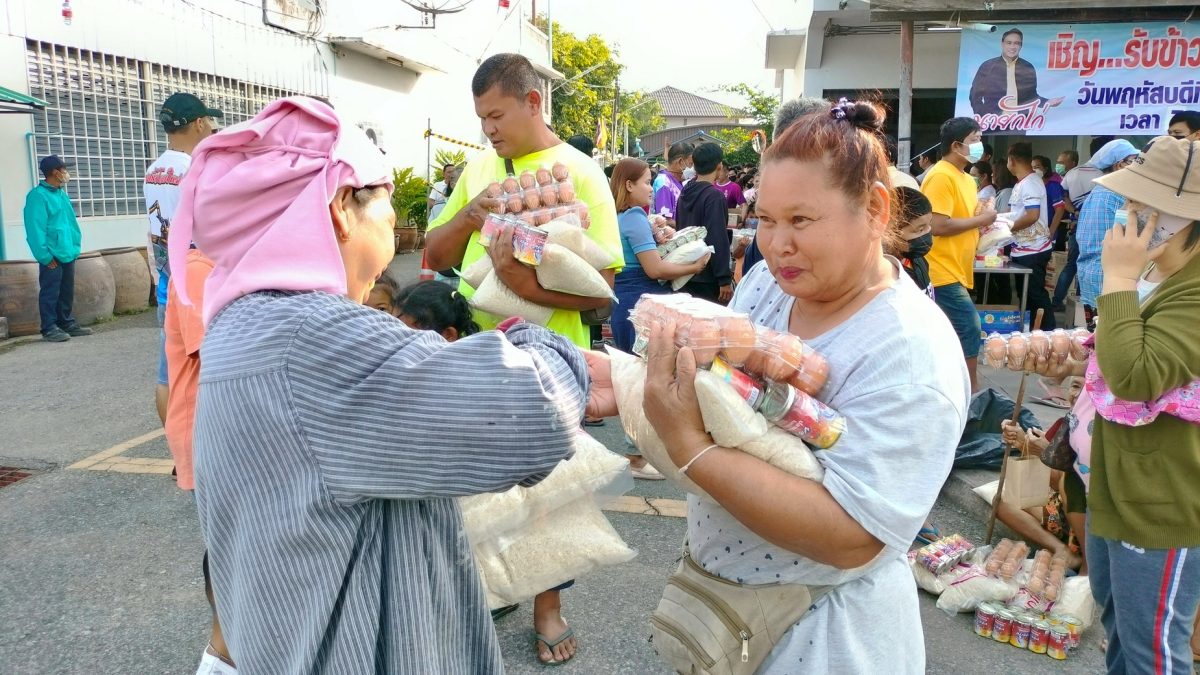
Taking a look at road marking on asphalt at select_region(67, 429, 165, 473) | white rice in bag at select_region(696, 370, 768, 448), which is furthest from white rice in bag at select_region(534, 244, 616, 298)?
road marking on asphalt at select_region(67, 429, 165, 473)

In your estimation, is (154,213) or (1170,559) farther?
(154,213)

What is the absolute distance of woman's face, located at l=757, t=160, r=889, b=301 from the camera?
1.59 m

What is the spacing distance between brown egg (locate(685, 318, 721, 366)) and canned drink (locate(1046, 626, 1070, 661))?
284 centimetres

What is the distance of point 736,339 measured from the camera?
4.80 feet

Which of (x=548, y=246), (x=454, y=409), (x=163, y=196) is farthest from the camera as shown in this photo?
(x=163, y=196)

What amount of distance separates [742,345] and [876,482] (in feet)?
1.05

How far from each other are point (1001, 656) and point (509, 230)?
2612 mm

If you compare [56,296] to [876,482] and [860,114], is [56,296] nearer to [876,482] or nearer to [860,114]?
[860,114]

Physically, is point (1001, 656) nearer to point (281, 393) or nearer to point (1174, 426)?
point (1174, 426)

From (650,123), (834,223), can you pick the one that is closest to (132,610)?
(834,223)

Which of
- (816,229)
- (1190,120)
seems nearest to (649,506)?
(816,229)

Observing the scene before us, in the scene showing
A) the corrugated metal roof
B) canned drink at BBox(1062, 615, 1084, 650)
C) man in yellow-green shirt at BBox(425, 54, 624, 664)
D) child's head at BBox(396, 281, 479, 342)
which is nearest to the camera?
child's head at BBox(396, 281, 479, 342)

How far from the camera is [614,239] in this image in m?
3.43

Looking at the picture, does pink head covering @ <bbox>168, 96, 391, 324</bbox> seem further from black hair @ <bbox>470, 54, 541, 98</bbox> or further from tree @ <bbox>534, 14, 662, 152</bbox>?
tree @ <bbox>534, 14, 662, 152</bbox>
